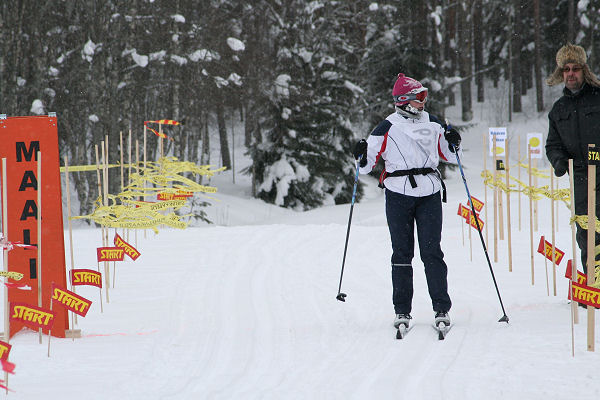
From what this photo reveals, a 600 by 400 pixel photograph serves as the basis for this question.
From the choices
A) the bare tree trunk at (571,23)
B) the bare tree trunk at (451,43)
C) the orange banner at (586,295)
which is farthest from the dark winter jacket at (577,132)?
the bare tree trunk at (451,43)

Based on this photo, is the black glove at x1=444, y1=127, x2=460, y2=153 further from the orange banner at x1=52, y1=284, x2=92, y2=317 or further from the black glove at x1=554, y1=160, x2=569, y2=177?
the orange banner at x1=52, y1=284, x2=92, y2=317

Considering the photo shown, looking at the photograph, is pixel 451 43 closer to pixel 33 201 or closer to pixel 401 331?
pixel 401 331

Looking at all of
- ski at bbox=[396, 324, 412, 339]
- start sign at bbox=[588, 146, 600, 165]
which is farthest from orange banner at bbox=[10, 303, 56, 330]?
start sign at bbox=[588, 146, 600, 165]

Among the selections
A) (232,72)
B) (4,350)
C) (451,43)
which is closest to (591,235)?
(4,350)

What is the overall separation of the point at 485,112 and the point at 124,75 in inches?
989

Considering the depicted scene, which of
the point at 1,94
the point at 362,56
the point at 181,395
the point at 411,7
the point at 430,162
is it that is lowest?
the point at 181,395

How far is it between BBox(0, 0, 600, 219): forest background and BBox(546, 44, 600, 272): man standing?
41.2ft

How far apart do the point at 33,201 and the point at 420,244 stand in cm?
256

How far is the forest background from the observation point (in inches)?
639

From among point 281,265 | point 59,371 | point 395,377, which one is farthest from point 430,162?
point 281,265

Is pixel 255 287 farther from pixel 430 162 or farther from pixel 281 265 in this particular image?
pixel 430 162

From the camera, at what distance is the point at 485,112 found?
37438 millimetres

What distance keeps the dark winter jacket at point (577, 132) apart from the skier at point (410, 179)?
2.67 ft

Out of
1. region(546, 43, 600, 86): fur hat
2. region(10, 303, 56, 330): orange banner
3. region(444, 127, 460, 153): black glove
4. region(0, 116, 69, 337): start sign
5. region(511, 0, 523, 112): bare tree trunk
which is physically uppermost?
region(511, 0, 523, 112): bare tree trunk
